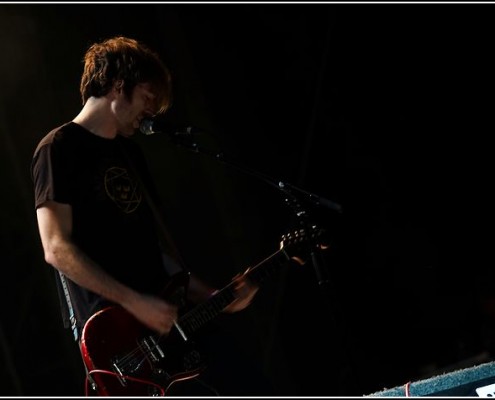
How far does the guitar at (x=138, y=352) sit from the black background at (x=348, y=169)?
186 cm

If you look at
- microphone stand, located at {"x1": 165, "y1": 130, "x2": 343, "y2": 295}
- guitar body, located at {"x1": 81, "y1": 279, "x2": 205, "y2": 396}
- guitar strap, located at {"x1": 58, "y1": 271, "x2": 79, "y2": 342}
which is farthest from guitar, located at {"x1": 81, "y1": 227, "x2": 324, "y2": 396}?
microphone stand, located at {"x1": 165, "y1": 130, "x2": 343, "y2": 295}

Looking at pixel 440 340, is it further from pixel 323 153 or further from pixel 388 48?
pixel 388 48

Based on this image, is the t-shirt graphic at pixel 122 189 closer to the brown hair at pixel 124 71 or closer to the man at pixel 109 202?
the man at pixel 109 202

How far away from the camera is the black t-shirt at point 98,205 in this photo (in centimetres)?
193

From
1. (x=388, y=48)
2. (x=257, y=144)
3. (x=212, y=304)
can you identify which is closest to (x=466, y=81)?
(x=388, y=48)

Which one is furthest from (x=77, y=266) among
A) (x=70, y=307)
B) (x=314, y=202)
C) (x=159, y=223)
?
(x=314, y=202)

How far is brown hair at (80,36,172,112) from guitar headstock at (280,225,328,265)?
619 mm

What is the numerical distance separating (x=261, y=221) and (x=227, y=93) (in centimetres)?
79

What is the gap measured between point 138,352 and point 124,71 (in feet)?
2.91

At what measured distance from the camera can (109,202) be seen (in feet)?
6.69

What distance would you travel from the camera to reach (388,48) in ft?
13.4

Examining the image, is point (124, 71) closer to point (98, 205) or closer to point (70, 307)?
point (98, 205)

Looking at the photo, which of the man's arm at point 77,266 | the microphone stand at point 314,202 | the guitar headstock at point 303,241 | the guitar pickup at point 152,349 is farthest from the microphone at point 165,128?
the guitar pickup at point 152,349

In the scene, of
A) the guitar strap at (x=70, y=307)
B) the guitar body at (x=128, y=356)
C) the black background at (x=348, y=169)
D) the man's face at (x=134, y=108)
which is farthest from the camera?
the black background at (x=348, y=169)
